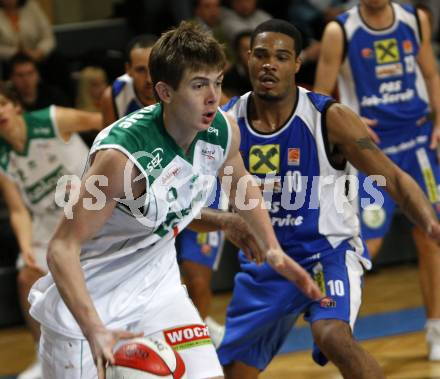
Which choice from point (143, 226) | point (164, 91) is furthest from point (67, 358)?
point (164, 91)

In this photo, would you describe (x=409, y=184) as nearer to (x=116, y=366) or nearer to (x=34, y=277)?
(x=116, y=366)

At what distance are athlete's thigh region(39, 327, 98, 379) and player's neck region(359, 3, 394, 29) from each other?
331cm

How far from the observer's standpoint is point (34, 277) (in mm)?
6625

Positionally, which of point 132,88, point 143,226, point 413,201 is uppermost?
point 143,226

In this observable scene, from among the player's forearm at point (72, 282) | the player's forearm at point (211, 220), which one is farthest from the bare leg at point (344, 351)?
the player's forearm at point (72, 282)

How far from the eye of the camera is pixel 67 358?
151 inches

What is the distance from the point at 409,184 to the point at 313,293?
0.61m

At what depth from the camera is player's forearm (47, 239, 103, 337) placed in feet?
10.8

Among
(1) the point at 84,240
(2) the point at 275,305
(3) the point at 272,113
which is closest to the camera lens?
(1) the point at 84,240

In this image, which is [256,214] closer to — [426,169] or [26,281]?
[426,169]

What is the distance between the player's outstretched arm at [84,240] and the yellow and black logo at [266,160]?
1281mm

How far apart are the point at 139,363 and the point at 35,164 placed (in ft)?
10.6

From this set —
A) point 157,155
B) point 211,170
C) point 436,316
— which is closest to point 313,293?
point 211,170

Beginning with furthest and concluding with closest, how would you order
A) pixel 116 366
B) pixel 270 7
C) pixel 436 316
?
pixel 270 7
pixel 436 316
pixel 116 366
